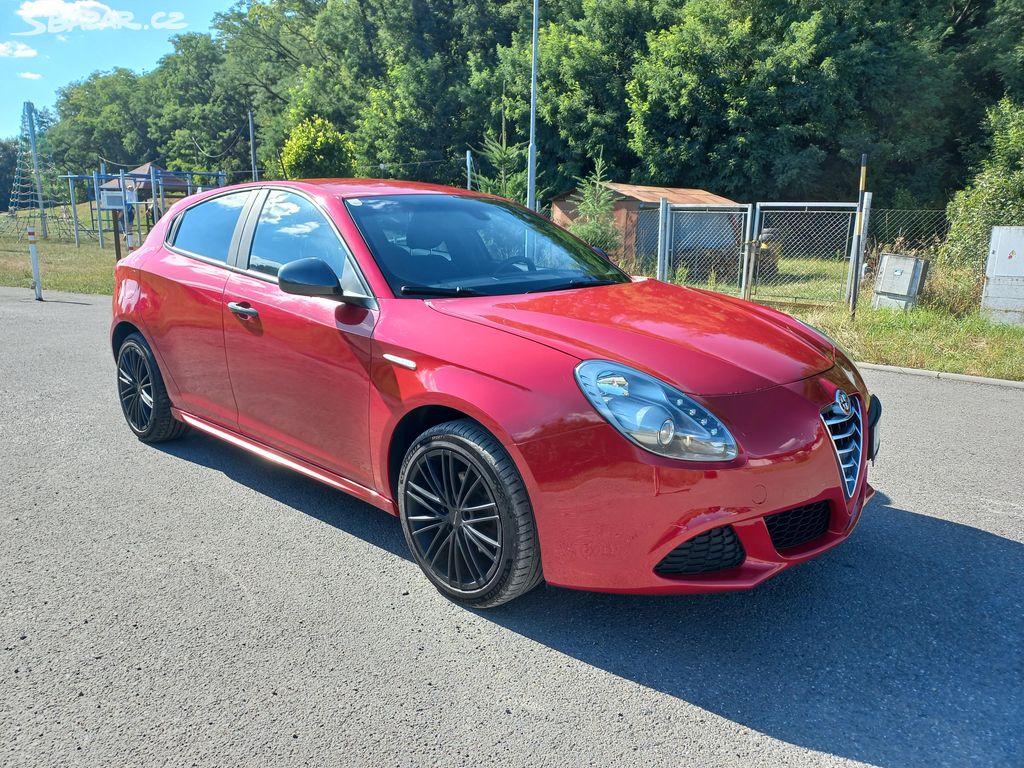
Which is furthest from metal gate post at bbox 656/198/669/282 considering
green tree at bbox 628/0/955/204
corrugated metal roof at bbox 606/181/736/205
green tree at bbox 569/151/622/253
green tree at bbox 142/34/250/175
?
green tree at bbox 142/34/250/175

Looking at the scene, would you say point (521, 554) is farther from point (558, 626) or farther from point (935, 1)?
point (935, 1)

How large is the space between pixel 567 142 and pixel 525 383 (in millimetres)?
33092

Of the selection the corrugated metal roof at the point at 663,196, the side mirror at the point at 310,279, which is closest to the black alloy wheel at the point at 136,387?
the side mirror at the point at 310,279

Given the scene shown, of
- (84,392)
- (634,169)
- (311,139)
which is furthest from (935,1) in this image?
(84,392)

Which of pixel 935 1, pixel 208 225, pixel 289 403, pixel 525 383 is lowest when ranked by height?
pixel 289 403

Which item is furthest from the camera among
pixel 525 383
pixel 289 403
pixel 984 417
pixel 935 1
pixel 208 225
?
pixel 935 1

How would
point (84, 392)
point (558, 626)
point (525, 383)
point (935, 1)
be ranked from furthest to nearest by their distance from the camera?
1. point (935, 1)
2. point (84, 392)
3. point (558, 626)
4. point (525, 383)

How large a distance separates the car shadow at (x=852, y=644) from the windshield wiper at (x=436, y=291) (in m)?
1.19

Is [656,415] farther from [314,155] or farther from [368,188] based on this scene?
[314,155]

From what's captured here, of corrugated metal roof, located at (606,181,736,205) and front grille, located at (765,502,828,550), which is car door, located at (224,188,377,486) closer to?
front grille, located at (765,502,828,550)

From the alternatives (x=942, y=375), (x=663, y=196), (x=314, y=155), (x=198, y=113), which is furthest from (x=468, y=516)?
(x=198, y=113)

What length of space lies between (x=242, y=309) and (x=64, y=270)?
19.1m

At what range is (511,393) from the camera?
2686 mm

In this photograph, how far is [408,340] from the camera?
9.95ft
